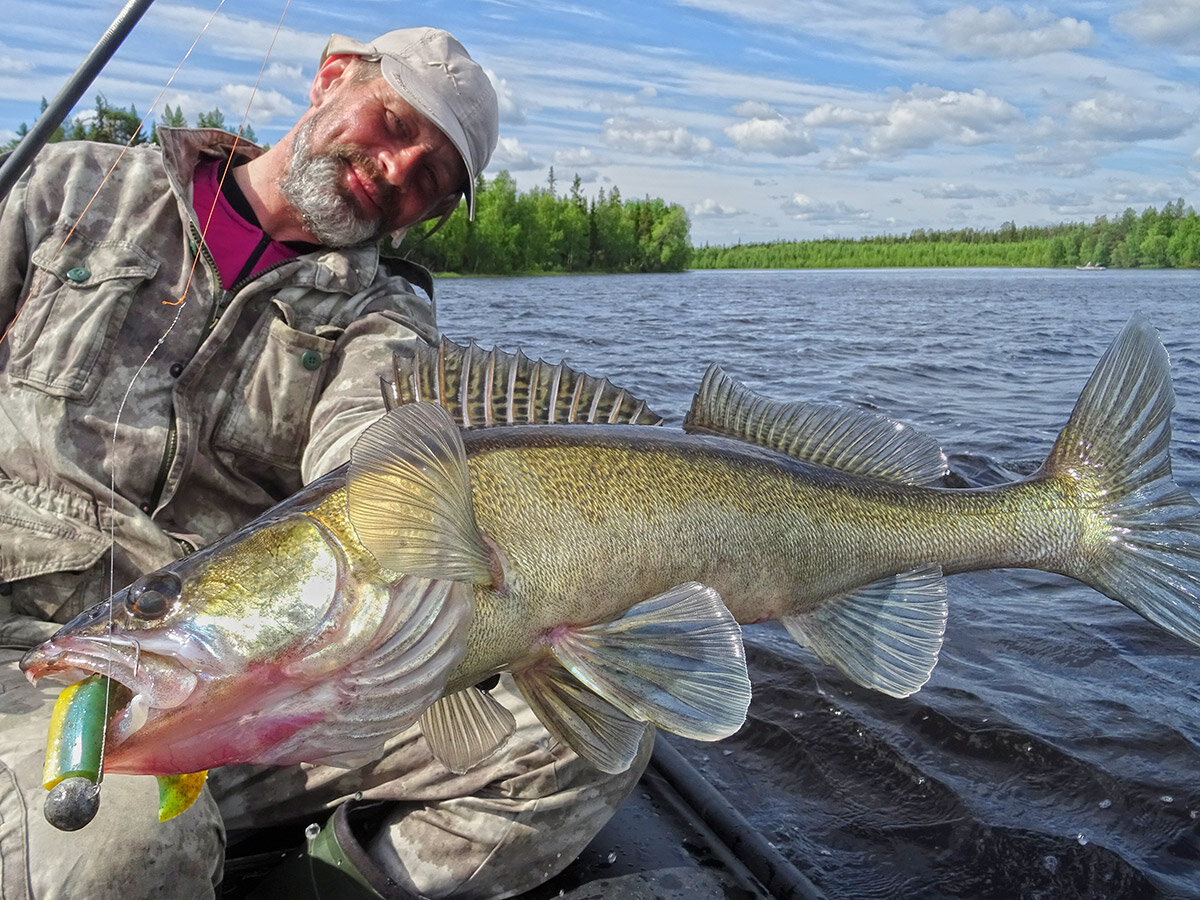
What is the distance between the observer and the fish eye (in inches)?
63.7

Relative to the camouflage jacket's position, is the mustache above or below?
above

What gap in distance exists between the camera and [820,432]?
264 cm

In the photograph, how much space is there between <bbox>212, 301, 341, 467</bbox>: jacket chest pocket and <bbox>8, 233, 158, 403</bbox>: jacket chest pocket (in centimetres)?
40

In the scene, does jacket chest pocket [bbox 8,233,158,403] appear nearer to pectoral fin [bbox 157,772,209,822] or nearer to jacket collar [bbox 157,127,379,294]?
jacket collar [bbox 157,127,379,294]

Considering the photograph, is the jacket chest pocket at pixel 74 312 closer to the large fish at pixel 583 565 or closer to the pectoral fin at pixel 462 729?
the large fish at pixel 583 565

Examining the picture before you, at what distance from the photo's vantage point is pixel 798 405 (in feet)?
8.82

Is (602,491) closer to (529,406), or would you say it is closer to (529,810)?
(529,406)

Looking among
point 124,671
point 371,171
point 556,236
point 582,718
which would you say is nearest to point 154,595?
point 124,671

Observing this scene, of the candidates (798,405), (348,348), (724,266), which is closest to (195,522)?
(348,348)

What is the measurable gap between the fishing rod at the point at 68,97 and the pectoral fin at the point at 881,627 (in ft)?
8.44

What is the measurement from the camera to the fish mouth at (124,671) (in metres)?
1.56

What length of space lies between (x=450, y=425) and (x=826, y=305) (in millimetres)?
34873

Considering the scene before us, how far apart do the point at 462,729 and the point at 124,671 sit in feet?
2.72

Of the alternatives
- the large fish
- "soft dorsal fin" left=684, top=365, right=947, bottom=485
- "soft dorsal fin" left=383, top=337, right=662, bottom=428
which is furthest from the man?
"soft dorsal fin" left=684, top=365, right=947, bottom=485
